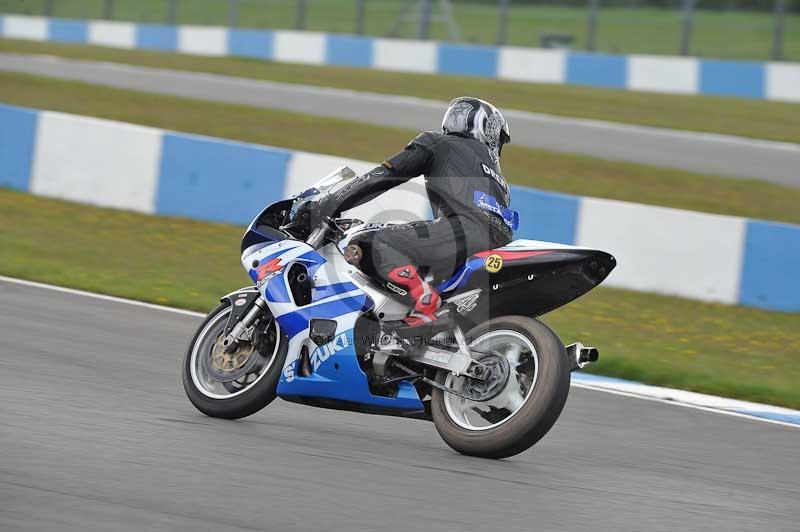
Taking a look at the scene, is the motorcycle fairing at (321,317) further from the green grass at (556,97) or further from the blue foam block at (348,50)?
the blue foam block at (348,50)

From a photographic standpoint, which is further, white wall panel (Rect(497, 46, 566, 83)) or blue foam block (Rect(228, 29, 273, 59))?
blue foam block (Rect(228, 29, 273, 59))

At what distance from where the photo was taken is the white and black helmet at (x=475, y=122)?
6.25 meters

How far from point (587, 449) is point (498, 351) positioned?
0.84 m

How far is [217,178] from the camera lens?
526 inches

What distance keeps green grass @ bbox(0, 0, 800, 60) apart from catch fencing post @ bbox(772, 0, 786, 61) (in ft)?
0.33

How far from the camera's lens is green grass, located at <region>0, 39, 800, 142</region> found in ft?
70.2

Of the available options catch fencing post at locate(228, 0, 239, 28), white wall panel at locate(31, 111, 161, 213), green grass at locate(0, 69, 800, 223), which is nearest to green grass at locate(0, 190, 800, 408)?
white wall panel at locate(31, 111, 161, 213)

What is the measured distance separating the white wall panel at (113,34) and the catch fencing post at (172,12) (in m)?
Answer: 1.12

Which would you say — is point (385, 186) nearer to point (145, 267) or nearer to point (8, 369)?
point (8, 369)

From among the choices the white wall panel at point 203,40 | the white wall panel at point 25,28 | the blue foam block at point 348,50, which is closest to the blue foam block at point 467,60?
the blue foam block at point 348,50

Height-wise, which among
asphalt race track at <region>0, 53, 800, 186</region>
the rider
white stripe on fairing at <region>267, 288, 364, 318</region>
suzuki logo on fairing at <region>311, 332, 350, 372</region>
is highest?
asphalt race track at <region>0, 53, 800, 186</region>

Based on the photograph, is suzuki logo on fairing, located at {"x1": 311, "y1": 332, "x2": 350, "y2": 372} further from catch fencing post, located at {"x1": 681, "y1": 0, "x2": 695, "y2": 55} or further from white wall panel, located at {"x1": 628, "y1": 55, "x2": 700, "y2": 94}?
catch fencing post, located at {"x1": 681, "y1": 0, "x2": 695, "y2": 55}

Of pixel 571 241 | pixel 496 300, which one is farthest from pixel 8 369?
pixel 571 241

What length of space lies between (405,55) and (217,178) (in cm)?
1651
